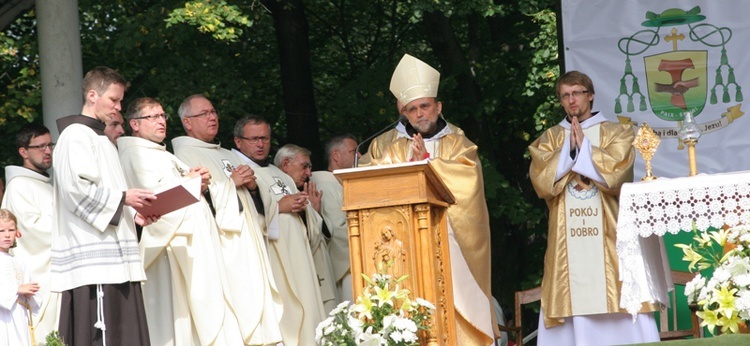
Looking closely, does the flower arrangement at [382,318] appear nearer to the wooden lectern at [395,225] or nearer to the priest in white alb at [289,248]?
the wooden lectern at [395,225]

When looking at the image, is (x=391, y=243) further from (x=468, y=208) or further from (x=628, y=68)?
(x=628, y=68)

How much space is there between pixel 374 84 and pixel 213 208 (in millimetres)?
6076

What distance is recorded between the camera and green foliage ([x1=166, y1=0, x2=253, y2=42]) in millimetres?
11633

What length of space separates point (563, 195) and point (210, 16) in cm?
382

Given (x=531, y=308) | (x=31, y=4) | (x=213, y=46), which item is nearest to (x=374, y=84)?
(x=213, y=46)

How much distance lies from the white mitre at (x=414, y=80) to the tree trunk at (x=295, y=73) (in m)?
5.11

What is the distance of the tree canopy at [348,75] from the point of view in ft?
45.5

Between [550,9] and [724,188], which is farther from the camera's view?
[550,9]

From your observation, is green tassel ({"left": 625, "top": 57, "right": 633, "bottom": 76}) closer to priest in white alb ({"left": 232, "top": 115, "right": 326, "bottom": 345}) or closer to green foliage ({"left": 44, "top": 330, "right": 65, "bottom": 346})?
priest in white alb ({"left": 232, "top": 115, "right": 326, "bottom": 345})

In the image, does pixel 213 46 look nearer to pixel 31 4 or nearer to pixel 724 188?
pixel 31 4

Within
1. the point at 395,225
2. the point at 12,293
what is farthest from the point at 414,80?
the point at 12,293

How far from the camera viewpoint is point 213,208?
9469 mm

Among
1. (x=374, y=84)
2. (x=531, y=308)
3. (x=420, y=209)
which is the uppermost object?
(x=374, y=84)

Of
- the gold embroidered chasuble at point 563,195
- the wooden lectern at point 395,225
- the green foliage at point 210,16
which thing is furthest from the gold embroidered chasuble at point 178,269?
the green foliage at point 210,16
